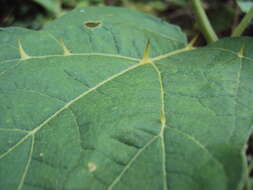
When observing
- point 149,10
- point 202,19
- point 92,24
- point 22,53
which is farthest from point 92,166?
point 149,10

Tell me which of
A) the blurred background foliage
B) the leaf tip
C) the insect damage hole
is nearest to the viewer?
the leaf tip

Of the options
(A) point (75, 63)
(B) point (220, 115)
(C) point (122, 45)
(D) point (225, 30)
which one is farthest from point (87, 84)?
(D) point (225, 30)

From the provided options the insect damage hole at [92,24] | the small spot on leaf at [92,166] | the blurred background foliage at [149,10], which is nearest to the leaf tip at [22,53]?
the insect damage hole at [92,24]

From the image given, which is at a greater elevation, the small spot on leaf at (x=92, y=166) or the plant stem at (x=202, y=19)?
the plant stem at (x=202, y=19)

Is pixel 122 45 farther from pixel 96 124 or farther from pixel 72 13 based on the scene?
pixel 96 124

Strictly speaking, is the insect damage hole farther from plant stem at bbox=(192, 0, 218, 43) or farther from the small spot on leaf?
the small spot on leaf

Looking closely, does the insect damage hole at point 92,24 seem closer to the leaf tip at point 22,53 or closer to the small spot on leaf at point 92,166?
the leaf tip at point 22,53

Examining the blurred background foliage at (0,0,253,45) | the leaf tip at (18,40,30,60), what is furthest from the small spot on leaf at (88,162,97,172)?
the blurred background foliage at (0,0,253,45)
